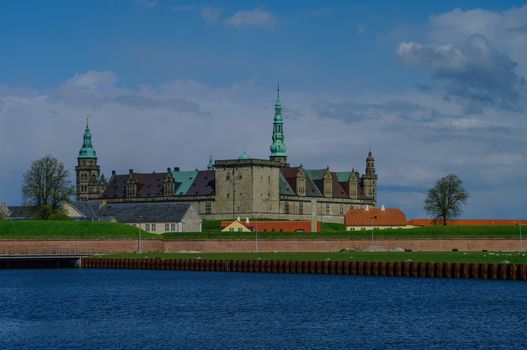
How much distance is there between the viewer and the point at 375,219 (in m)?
158

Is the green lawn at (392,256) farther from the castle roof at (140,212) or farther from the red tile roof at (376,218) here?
the red tile roof at (376,218)

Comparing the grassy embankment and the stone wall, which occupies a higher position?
the grassy embankment

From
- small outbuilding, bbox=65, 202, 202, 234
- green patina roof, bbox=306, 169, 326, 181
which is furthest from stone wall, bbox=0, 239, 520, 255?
green patina roof, bbox=306, 169, 326, 181

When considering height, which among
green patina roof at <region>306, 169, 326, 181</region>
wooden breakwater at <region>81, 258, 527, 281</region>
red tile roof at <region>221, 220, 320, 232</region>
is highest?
green patina roof at <region>306, 169, 326, 181</region>

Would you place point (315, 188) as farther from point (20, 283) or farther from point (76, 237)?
point (20, 283)

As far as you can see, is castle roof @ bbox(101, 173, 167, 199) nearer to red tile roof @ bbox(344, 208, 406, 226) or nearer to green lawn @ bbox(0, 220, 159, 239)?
red tile roof @ bbox(344, 208, 406, 226)

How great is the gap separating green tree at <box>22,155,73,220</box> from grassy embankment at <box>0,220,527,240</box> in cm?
1835

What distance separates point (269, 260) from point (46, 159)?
5591cm

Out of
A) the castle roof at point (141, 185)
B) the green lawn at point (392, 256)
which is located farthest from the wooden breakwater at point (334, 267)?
the castle roof at point (141, 185)

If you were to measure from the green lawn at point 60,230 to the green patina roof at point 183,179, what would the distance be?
5362 cm

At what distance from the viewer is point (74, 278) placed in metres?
99.2

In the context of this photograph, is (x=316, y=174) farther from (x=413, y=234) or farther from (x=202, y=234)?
(x=413, y=234)

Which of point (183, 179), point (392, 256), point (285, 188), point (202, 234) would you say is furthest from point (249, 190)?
point (392, 256)

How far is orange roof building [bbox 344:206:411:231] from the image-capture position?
156750 mm
